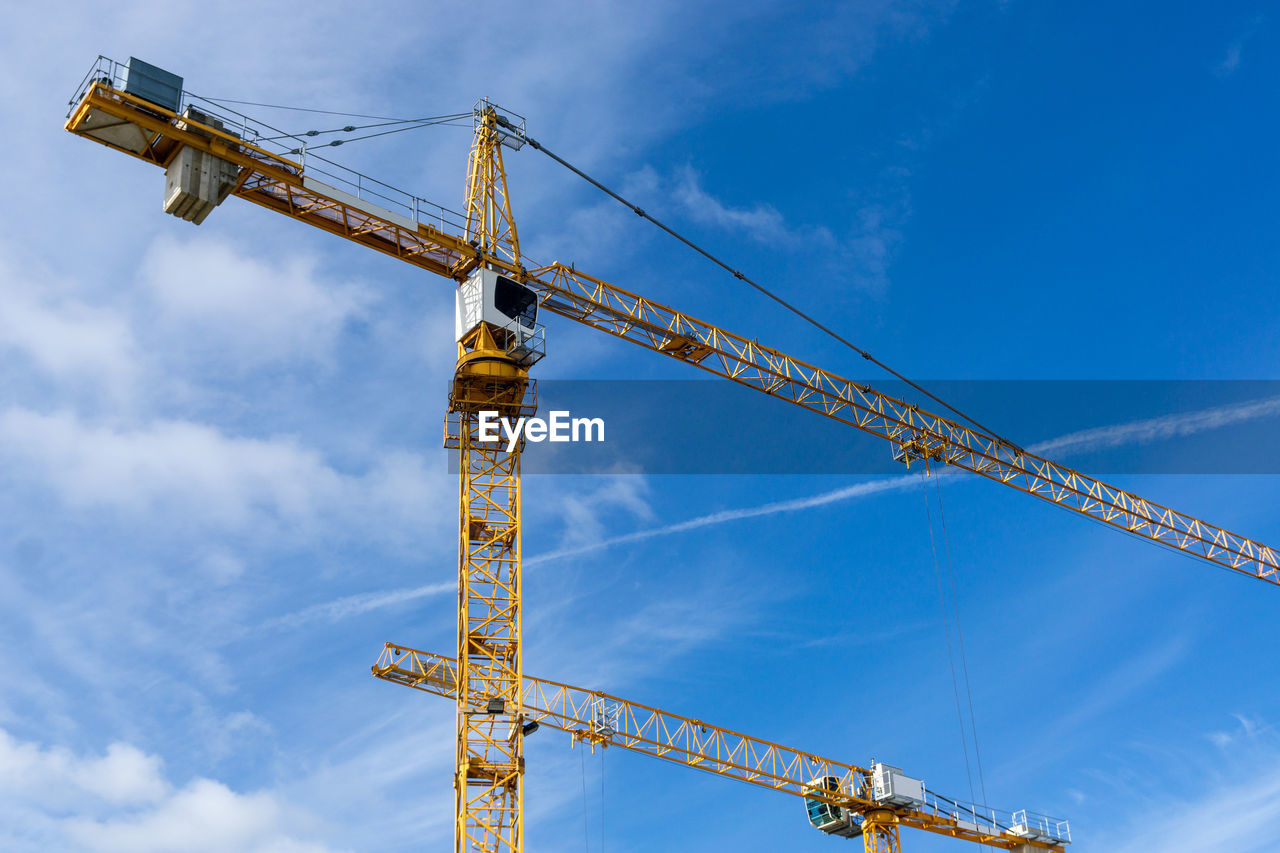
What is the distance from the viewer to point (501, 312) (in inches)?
2213

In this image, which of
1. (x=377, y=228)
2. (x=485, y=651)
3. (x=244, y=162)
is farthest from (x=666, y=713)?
(x=244, y=162)

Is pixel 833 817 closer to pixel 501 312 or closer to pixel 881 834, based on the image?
pixel 881 834

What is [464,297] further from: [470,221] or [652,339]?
[652,339]

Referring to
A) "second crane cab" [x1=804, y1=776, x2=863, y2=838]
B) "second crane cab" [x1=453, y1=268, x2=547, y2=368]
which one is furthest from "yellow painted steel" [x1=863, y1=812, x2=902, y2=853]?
"second crane cab" [x1=453, y1=268, x2=547, y2=368]

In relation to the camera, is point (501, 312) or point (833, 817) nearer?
point (501, 312)

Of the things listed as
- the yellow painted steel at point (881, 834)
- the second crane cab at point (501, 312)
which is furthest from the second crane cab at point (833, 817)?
the second crane cab at point (501, 312)

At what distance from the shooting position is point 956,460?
248 feet

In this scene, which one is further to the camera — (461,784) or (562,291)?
(562,291)

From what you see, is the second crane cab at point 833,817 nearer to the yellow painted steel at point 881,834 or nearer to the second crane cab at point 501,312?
the yellow painted steel at point 881,834

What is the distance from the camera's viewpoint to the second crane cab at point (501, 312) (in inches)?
2199

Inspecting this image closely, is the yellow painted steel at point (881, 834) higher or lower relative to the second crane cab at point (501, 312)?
lower

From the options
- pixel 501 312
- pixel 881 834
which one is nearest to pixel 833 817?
pixel 881 834

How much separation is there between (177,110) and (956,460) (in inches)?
1832

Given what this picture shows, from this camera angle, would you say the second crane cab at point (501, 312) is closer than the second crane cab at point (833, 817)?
Yes
